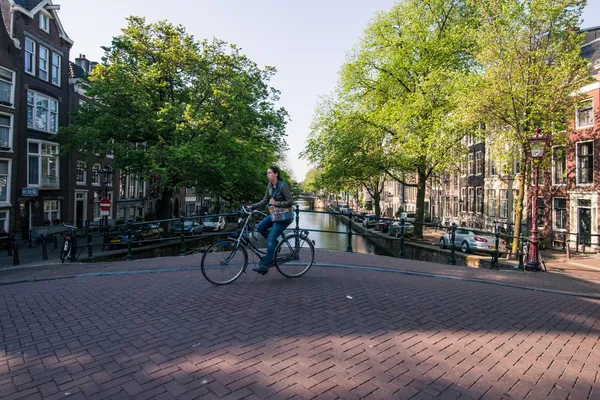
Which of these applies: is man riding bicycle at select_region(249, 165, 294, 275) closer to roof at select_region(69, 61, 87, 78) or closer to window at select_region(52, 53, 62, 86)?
window at select_region(52, 53, 62, 86)

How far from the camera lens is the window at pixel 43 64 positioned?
25.1m

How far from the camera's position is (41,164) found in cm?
2539

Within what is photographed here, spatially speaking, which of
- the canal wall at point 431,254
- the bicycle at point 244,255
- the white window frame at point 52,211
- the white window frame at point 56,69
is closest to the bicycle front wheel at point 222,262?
the bicycle at point 244,255

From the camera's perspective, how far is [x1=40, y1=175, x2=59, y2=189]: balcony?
25.7 metres

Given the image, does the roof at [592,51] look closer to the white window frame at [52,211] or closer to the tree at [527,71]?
the tree at [527,71]

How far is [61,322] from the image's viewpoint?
12.8 ft

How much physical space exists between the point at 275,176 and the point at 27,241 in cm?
2429

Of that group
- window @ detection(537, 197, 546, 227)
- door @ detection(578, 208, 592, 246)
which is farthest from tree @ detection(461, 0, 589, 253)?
window @ detection(537, 197, 546, 227)

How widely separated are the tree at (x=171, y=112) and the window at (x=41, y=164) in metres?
5.66

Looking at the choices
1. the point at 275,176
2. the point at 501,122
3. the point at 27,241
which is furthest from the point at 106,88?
the point at 501,122

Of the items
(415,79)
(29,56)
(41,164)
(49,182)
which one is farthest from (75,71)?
(415,79)

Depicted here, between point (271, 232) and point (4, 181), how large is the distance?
79.5ft

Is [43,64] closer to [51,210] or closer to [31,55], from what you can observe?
[31,55]

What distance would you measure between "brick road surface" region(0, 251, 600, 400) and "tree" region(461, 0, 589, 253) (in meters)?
12.3
